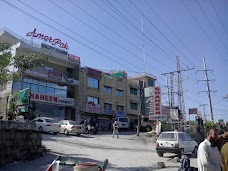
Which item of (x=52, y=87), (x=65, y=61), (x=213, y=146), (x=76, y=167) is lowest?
(x=76, y=167)

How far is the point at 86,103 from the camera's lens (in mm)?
38031

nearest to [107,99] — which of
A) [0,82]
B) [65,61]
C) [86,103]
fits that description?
[86,103]

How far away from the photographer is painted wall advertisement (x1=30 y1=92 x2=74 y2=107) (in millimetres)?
31469

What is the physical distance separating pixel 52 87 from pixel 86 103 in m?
5.77

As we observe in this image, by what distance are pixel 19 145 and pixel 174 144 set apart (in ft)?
29.7

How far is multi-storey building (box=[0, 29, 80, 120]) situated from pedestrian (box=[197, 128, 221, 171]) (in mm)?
26527

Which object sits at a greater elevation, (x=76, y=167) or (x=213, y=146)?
(x=213, y=146)

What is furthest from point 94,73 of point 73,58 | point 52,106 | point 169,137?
point 169,137

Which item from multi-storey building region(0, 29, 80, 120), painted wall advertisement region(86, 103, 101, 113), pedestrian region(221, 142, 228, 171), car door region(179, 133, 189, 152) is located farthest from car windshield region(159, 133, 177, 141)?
painted wall advertisement region(86, 103, 101, 113)

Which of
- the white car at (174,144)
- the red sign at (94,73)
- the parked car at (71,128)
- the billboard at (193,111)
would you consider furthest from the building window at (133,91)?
the white car at (174,144)

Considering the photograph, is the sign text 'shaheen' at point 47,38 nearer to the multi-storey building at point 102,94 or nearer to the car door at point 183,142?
the multi-storey building at point 102,94

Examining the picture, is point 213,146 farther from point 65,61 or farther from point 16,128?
point 65,61

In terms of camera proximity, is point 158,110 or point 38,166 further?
point 158,110

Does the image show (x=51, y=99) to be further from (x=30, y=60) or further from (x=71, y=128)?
(x=30, y=60)
